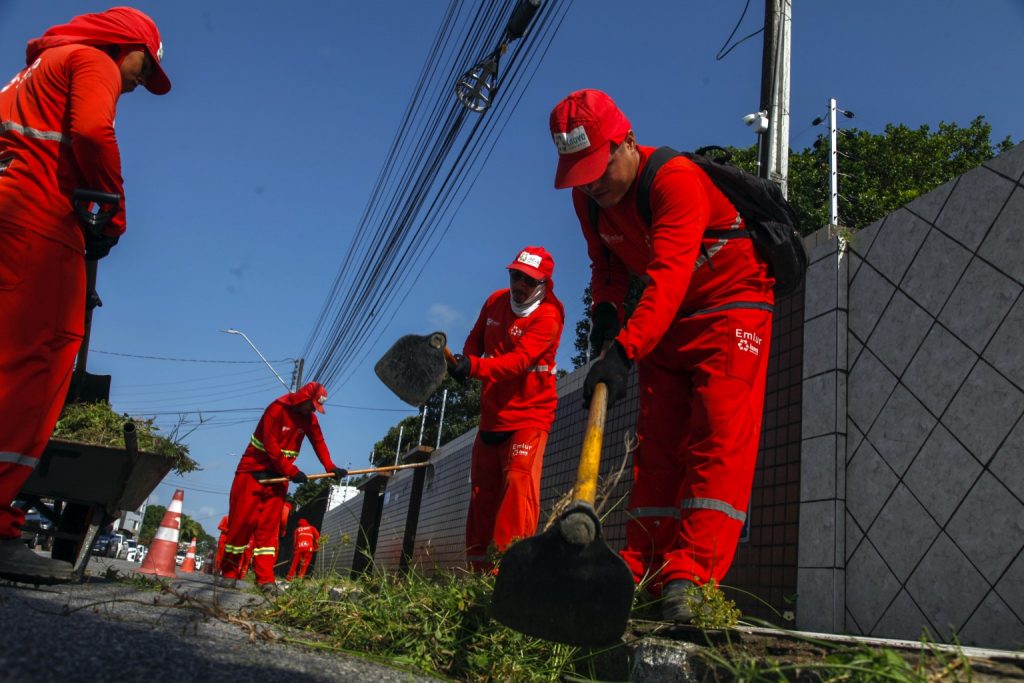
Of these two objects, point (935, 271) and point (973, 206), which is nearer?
point (973, 206)

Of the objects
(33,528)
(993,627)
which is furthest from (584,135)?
(33,528)

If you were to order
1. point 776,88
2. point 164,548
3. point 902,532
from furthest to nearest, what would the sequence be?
1. point 164,548
2. point 776,88
3. point 902,532

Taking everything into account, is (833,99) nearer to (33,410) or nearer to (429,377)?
(429,377)

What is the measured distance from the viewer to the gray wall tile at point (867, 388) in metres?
3.66

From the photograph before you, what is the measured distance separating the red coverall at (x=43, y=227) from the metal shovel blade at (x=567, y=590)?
186cm

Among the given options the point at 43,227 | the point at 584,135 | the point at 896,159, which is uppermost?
the point at 896,159

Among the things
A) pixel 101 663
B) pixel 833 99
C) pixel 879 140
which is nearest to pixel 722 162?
pixel 101 663

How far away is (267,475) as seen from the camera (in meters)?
7.52

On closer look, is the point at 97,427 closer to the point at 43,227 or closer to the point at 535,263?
the point at 43,227

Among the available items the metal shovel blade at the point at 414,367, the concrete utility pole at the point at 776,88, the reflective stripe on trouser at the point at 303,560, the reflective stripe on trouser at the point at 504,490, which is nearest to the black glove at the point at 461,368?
the metal shovel blade at the point at 414,367

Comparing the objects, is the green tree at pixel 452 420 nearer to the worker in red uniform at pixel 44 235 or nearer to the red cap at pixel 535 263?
the red cap at pixel 535 263

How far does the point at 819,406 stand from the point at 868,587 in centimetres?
91

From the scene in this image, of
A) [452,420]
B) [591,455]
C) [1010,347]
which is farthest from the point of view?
[452,420]

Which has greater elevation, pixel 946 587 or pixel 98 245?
pixel 98 245
